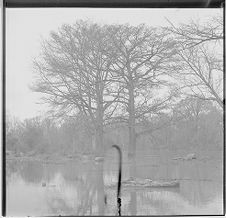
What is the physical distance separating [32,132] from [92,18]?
584mm

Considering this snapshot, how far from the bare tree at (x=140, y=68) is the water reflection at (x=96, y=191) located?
0.79 feet

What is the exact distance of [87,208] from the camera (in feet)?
6.25

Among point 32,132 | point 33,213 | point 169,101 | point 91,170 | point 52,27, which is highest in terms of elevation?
point 52,27

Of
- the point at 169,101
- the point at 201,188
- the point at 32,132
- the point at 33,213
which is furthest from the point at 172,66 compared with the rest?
the point at 33,213

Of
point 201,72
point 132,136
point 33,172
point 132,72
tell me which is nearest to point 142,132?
point 132,136

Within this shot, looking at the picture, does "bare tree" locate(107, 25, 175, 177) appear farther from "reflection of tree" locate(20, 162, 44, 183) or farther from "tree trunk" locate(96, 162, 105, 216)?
"reflection of tree" locate(20, 162, 44, 183)

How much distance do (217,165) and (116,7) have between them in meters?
0.85

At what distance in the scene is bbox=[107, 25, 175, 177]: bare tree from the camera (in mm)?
1971

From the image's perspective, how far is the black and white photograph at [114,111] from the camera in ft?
6.22

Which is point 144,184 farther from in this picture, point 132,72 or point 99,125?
point 132,72

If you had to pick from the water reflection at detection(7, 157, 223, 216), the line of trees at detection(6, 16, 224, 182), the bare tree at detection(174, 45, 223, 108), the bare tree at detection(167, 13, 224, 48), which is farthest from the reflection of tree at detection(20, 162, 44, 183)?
the bare tree at detection(167, 13, 224, 48)

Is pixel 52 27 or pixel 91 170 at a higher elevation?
pixel 52 27

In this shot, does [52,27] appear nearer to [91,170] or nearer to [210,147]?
[91,170]

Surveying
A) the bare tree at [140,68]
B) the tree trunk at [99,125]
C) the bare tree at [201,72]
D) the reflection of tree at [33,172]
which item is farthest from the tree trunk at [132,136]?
the reflection of tree at [33,172]
